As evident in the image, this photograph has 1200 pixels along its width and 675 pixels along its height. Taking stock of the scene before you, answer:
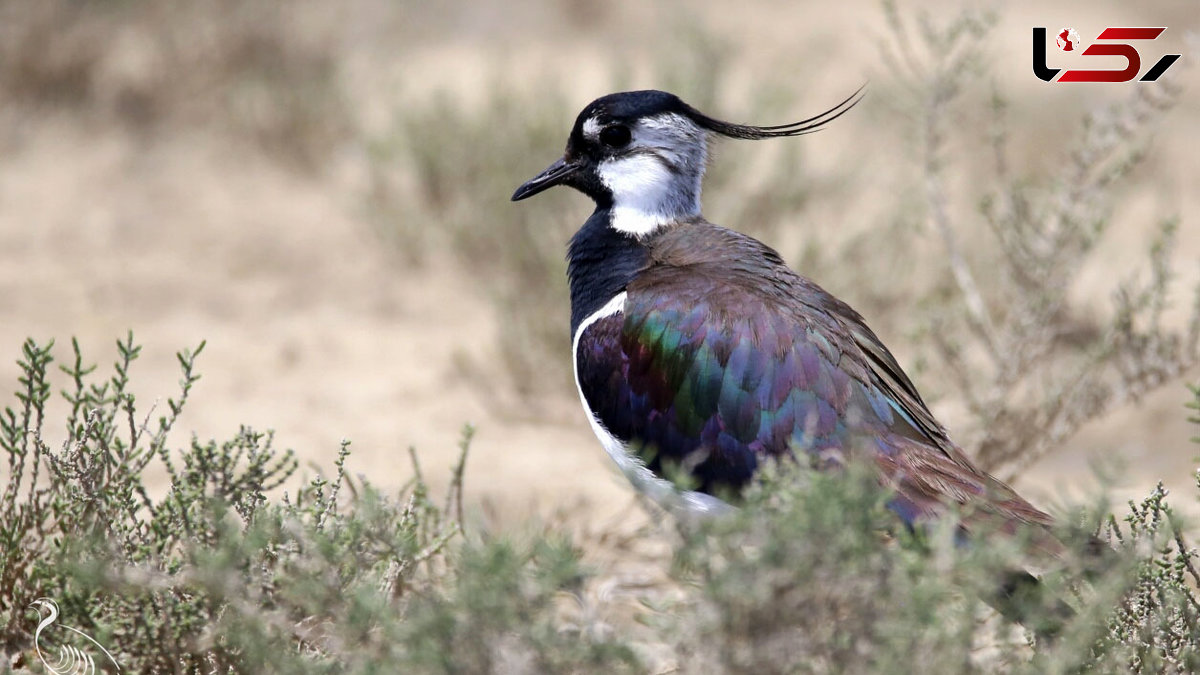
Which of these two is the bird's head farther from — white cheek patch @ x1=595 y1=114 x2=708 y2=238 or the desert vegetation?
the desert vegetation

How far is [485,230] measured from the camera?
7172 mm

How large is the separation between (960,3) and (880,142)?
4.51 metres

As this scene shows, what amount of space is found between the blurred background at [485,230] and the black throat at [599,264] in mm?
1255

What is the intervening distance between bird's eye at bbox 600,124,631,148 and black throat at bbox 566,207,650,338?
0.78ft

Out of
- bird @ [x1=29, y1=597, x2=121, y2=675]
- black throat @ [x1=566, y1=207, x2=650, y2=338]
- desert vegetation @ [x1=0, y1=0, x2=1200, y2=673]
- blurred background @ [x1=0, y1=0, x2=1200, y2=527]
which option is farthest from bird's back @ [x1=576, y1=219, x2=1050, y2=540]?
bird @ [x1=29, y1=597, x2=121, y2=675]

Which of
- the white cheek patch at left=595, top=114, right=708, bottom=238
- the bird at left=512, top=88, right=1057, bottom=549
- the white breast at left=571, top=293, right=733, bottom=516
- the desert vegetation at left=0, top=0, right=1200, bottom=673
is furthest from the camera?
the white cheek patch at left=595, top=114, right=708, bottom=238

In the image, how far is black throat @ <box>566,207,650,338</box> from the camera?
3.75 m

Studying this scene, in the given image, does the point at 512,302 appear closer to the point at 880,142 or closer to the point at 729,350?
the point at 729,350

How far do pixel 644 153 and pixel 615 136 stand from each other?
0.38 feet

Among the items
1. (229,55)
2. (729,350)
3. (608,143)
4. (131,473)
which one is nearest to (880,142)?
(229,55)
